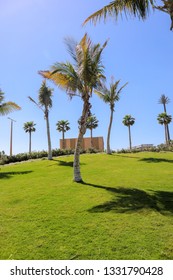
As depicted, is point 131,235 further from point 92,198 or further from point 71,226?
point 92,198

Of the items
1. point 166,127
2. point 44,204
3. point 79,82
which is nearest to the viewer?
point 44,204

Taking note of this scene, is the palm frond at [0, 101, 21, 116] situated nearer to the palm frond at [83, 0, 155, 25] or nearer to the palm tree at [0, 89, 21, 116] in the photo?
the palm tree at [0, 89, 21, 116]

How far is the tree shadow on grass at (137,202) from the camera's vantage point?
301 inches

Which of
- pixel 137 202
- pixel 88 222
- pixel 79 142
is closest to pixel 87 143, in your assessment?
pixel 79 142

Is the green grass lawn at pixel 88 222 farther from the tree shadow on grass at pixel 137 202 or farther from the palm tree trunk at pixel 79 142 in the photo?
the palm tree trunk at pixel 79 142

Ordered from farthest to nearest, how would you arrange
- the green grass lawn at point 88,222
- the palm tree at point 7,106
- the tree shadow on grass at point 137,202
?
the palm tree at point 7,106 → the tree shadow on grass at point 137,202 → the green grass lawn at point 88,222

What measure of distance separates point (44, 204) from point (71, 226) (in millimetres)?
2298

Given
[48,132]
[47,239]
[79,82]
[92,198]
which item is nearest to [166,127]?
[48,132]

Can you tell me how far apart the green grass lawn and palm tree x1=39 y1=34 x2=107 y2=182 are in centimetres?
289

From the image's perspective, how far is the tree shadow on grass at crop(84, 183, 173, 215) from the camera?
301 inches

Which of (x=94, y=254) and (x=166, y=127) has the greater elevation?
(x=166, y=127)

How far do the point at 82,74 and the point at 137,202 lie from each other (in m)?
6.77

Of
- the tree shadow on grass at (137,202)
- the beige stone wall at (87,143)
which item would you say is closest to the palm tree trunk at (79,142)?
the tree shadow on grass at (137,202)
